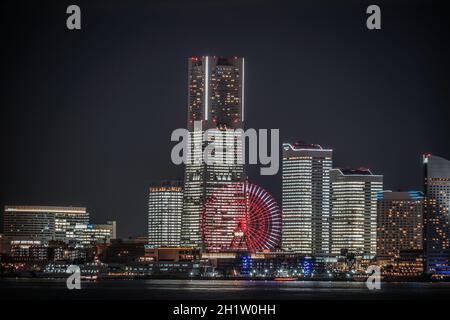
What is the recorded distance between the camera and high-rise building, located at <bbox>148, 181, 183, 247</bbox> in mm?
166000

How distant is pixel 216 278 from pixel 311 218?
24.3 metres

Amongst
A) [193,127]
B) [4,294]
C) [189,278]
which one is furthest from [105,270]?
[4,294]

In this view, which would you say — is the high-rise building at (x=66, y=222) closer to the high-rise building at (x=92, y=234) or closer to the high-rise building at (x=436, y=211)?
the high-rise building at (x=92, y=234)

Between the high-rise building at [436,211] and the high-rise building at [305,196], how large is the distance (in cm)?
1317

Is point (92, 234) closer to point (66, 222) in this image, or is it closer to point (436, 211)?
point (66, 222)

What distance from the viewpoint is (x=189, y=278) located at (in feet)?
481

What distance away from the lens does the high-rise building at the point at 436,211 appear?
153 meters

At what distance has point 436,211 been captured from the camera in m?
156

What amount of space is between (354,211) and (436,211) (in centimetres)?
1175

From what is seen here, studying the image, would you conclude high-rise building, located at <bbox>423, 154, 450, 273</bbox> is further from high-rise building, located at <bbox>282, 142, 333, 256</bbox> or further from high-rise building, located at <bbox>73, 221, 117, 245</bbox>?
high-rise building, located at <bbox>73, 221, 117, 245</bbox>

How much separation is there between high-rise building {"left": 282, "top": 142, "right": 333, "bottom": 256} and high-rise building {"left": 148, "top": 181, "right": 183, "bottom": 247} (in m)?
13.1

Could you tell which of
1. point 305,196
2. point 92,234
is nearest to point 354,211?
point 305,196

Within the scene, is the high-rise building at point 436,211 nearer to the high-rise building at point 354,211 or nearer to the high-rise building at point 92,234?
the high-rise building at point 354,211
